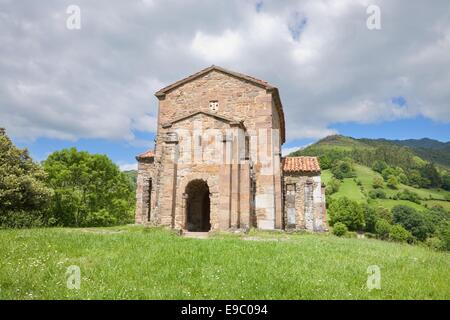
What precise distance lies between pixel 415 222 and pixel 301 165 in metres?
51.9

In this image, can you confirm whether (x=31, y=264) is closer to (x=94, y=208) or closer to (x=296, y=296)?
(x=296, y=296)

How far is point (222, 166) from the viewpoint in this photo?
712 inches

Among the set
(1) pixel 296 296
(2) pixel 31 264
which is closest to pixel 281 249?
(1) pixel 296 296

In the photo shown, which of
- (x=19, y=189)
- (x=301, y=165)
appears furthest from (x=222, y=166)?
(x=19, y=189)

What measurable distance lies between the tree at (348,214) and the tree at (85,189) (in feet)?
137

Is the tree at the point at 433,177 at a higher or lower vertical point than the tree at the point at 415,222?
higher

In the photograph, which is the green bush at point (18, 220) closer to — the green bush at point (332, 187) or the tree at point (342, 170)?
the green bush at point (332, 187)

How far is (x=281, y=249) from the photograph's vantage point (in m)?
10.8

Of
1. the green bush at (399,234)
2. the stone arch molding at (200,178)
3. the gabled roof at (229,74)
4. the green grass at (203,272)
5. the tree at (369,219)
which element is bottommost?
the green bush at (399,234)

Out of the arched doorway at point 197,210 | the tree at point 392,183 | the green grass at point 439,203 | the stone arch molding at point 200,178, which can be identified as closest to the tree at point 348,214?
the green grass at point 439,203

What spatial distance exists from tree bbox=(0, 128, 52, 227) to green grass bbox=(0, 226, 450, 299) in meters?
8.31

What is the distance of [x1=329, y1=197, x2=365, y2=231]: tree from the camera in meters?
63.8

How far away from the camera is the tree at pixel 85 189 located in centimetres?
3578

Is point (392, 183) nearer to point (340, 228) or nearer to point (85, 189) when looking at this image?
point (340, 228)
